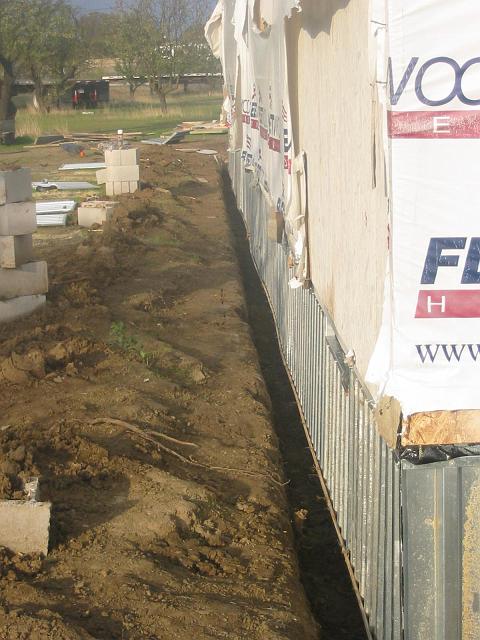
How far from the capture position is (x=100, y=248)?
43.4ft

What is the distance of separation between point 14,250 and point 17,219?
29cm

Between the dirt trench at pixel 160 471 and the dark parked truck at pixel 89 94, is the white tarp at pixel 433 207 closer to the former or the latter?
the dirt trench at pixel 160 471

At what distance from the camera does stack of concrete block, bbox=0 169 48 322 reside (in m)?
9.38

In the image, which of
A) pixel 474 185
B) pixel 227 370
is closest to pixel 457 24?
pixel 474 185

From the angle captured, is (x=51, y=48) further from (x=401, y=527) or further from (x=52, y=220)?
(x=401, y=527)

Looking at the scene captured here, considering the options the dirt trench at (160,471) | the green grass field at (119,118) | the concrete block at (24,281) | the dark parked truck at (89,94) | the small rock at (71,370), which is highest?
the dark parked truck at (89,94)

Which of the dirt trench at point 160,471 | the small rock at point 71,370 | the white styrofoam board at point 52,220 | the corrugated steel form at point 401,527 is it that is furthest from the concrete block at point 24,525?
the white styrofoam board at point 52,220

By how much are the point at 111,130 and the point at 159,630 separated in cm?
3376

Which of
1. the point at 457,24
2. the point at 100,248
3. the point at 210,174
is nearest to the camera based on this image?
the point at 457,24

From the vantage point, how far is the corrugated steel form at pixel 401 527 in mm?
3910

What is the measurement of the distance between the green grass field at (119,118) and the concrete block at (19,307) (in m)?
Result: 24.1

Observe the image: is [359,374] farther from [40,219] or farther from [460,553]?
[40,219]

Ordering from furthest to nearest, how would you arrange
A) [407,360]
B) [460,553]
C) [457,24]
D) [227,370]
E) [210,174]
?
[210,174] → [227,370] → [460,553] → [407,360] → [457,24]

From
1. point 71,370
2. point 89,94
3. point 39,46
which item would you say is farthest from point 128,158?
point 89,94
